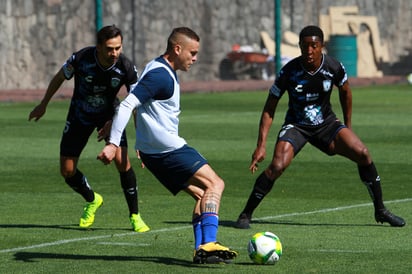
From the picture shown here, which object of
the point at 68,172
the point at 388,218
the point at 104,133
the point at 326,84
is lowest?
the point at 388,218

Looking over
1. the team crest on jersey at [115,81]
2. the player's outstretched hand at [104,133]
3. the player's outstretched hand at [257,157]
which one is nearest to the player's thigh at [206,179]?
the player's outstretched hand at [104,133]

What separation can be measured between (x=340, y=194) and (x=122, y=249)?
4627mm

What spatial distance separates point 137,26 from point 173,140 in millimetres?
28799

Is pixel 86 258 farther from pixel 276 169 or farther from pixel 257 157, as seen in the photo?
pixel 276 169

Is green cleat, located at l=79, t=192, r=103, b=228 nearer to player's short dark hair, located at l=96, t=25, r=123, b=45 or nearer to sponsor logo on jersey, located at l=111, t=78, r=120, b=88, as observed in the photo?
sponsor logo on jersey, located at l=111, t=78, r=120, b=88

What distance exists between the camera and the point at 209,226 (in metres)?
10.6

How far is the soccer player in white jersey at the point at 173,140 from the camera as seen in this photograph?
34.4 feet

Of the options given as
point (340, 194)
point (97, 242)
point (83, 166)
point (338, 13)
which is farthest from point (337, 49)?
point (97, 242)

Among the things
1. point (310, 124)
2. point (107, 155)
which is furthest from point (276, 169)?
point (107, 155)

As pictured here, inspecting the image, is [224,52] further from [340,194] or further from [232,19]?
[340,194]

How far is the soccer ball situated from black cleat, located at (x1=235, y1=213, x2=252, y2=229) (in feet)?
6.82

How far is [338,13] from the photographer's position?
4662 cm

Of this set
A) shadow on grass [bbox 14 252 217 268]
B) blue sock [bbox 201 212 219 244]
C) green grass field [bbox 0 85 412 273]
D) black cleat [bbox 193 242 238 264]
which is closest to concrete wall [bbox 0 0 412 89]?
green grass field [bbox 0 85 412 273]

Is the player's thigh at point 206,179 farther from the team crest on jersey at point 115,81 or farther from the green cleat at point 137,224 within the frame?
the team crest on jersey at point 115,81
